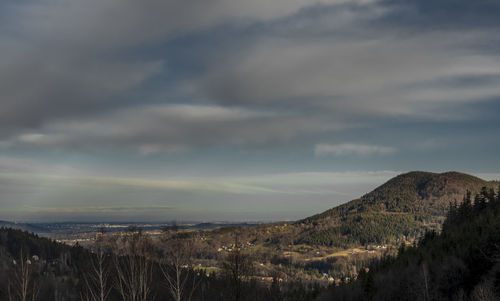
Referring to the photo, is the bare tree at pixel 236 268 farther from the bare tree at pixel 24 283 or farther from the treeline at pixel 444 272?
the treeline at pixel 444 272

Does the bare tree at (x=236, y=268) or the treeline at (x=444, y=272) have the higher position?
the bare tree at (x=236, y=268)

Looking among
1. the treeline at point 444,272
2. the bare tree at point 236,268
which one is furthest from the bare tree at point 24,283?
the treeline at point 444,272

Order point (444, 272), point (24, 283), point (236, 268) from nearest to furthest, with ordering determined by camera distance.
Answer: point (24, 283), point (236, 268), point (444, 272)

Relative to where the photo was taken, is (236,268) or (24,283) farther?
(236,268)

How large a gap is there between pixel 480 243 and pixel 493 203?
52.7 metres

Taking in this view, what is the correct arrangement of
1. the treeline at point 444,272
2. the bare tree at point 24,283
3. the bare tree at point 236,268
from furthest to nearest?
the treeline at point 444,272, the bare tree at point 236,268, the bare tree at point 24,283

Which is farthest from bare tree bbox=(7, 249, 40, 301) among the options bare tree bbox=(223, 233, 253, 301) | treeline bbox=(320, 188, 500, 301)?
treeline bbox=(320, 188, 500, 301)

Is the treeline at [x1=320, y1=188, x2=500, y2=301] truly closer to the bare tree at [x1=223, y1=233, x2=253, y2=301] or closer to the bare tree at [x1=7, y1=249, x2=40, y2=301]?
the bare tree at [x1=223, y1=233, x2=253, y2=301]

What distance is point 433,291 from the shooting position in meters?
86.3

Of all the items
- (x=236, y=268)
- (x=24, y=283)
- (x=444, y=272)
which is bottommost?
(x=444, y=272)

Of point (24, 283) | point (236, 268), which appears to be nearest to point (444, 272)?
point (236, 268)

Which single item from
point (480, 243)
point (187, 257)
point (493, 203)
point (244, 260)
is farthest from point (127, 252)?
point (493, 203)

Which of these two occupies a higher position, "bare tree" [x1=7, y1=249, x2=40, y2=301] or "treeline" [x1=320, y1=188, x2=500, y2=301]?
"bare tree" [x1=7, y1=249, x2=40, y2=301]

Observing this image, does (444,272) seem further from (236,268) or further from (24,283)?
(24,283)
